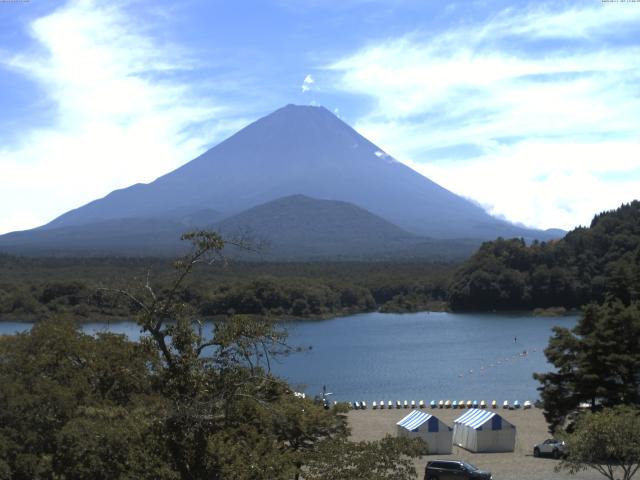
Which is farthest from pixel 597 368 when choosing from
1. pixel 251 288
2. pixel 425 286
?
pixel 425 286

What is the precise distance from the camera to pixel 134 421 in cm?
671

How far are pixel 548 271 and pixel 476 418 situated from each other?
36.8 metres

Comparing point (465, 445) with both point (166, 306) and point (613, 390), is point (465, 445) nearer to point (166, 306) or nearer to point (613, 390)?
point (613, 390)

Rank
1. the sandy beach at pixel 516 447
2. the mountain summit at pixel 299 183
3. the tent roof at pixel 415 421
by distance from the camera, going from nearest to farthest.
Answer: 1. the sandy beach at pixel 516 447
2. the tent roof at pixel 415 421
3. the mountain summit at pixel 299 183

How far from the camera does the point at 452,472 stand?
12.4 m

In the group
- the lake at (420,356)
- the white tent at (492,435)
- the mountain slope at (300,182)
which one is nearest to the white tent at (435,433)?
the white tent at (492,435)

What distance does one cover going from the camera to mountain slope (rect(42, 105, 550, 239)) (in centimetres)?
15288

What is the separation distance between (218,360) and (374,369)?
80.3 ft

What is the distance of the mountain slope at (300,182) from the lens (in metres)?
153

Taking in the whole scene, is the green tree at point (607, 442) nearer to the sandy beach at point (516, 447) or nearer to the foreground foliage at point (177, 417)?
the sandy beach at point (516, 447)

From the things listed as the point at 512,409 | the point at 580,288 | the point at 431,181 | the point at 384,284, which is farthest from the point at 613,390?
the point at 431,181

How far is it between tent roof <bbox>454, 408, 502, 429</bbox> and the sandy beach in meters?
0.50

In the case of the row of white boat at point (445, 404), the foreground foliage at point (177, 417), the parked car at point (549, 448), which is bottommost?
the row of white boat at point (445, 404)

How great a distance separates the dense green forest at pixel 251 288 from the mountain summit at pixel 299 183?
75.1 meters
